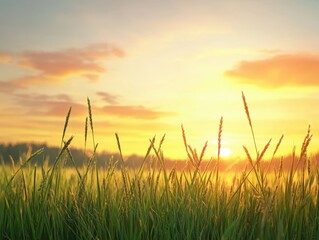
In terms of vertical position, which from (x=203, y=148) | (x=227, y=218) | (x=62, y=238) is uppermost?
(x=203, y=148)

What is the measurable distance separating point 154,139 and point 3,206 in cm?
128

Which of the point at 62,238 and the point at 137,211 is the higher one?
the point at 137,211

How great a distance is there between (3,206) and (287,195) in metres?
2.06

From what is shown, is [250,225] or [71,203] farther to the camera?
[71,203]

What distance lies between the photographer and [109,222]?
3.31 meters

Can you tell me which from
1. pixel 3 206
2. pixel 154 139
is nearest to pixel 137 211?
pixel 154 139

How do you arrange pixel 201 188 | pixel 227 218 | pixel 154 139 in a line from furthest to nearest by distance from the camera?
1. pixel 201 188
2. pixel 227 218
3. pixel 154 139

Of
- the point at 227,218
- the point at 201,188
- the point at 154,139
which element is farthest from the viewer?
the point at 201,188

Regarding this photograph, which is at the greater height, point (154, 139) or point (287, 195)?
point (154, 139)

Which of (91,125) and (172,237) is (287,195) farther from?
(91,125)

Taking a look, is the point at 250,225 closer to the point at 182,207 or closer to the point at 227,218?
the point at 227,218

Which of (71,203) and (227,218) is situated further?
(71,203)

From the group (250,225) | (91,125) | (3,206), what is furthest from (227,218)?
(3,206)

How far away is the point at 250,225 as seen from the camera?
10.9ft
